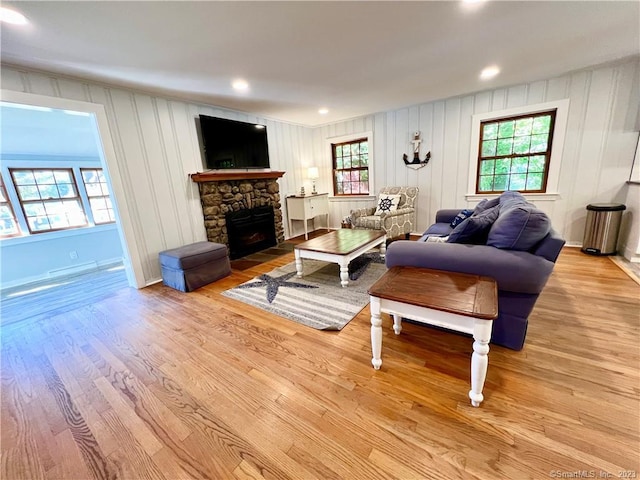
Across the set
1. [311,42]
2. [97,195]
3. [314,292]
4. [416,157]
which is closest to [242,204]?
[314,292]

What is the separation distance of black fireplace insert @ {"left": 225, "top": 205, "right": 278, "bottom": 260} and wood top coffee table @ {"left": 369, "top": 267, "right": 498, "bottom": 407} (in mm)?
3081

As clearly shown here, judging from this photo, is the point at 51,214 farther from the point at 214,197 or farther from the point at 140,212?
the point at 214,197

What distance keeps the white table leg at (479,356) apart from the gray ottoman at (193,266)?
2.87 metres

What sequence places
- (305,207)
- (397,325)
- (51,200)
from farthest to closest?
(305,207)
(51,200)
(397,325)

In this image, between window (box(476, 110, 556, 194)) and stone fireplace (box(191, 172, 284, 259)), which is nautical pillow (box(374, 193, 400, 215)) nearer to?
window (box(476, 110, 556, 194))

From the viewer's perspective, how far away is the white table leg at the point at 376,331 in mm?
1401

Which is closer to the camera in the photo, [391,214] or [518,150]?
[518,150]

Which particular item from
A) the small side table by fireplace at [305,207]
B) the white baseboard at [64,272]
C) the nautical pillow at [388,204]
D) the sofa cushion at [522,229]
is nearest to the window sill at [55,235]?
the white baseboard at [64,272]

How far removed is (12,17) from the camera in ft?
5.26

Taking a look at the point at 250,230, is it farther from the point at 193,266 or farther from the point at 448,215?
the point at 448,215

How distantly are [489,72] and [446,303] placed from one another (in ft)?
10.9

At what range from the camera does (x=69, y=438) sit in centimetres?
124

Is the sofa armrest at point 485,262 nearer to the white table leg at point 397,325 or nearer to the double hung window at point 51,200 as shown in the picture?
the white table leg at point 397,325

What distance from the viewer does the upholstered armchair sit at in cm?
388
